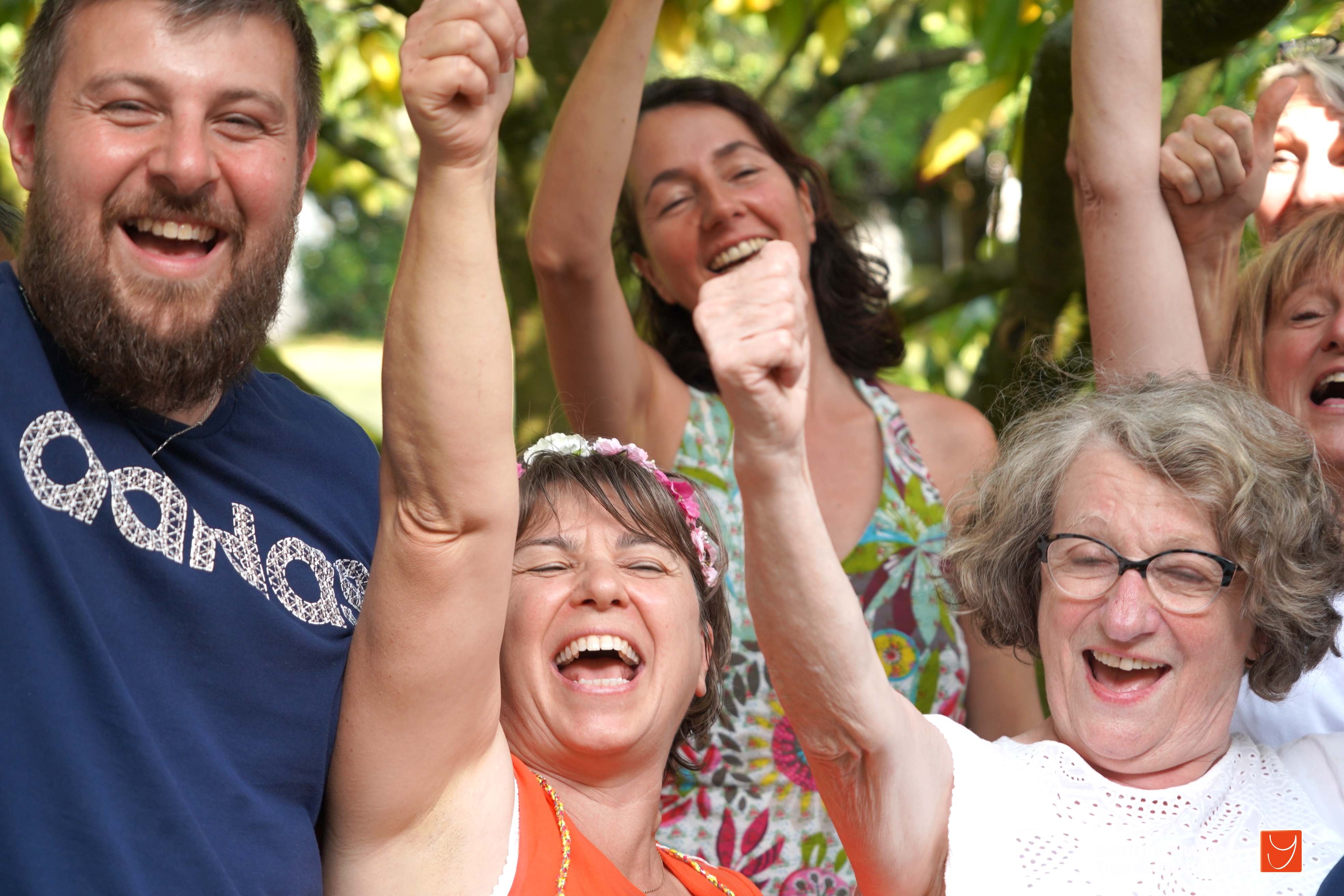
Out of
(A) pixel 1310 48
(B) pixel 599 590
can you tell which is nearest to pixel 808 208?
(A) pixel 1310 48

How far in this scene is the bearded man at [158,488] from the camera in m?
1.55

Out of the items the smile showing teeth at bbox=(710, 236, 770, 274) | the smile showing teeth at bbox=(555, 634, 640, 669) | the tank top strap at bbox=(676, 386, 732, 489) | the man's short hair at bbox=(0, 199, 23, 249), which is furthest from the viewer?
the smile showing teeth at bbox=(710, 236, 770, 274)

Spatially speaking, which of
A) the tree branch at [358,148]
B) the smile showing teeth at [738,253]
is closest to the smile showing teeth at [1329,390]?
the smile showing teeth at [738,253]

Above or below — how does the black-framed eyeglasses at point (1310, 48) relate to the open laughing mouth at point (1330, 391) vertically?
above

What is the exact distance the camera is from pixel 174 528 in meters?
1.71

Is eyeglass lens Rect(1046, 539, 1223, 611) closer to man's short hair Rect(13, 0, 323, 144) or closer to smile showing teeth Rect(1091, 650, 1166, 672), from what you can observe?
smile showing teeth Rect(1091, 650, 1166, 672)

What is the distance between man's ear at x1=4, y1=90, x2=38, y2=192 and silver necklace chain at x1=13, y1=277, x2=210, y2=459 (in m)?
0.14

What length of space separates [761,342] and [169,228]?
772 millimetres

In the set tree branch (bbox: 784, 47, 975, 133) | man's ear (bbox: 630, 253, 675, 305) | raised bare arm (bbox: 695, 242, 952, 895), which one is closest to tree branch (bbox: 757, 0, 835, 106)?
tree branch (bbox: 784, 47, 975, 133)

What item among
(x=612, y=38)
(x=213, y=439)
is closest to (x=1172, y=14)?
(x=612, y=38)

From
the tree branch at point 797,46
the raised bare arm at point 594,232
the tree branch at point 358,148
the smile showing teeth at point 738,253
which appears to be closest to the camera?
the raised bare arm at point 594,232

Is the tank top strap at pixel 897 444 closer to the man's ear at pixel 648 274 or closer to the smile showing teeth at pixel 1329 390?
the man's ear at pixel 648 274

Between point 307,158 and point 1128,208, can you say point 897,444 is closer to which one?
point 1128,208

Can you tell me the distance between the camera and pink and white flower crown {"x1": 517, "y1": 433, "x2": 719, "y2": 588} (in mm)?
2404
